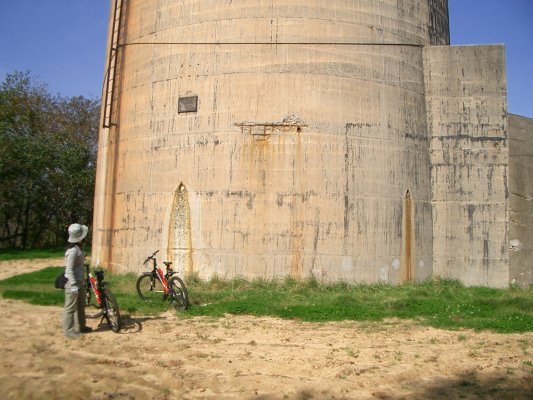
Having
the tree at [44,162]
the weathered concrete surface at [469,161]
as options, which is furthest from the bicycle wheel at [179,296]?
the tree at [44,162]

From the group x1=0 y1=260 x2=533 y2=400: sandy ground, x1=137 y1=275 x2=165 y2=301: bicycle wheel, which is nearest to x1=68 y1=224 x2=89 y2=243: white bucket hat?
x1=0 y1=260 x2=533 y2=400: sandy ground

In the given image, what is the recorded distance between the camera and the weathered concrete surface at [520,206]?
40.1 feet

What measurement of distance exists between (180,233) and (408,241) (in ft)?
17.4

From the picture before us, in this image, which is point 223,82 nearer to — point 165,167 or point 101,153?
point 165,167

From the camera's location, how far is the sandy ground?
511 cm

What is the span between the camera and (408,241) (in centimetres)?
1177

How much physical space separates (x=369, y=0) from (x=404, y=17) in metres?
1.10

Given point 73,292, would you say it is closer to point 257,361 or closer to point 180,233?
point 257,361

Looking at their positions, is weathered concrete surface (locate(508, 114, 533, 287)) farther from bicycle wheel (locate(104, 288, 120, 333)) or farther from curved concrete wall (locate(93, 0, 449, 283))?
bicycle wheel (locate(104, 288, 120, 333))

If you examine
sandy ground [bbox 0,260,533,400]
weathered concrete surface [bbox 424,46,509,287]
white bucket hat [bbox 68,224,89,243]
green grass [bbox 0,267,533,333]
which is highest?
weathered concrete surface [bbox 424,46,509,287]

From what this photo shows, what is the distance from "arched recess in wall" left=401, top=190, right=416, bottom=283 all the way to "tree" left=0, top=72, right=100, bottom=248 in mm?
17105

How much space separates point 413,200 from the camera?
1193cm

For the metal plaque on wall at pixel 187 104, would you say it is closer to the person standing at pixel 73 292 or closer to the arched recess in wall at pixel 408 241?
the person standing at pixel 73 292

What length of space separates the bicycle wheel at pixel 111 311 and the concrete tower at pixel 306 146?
347cm
